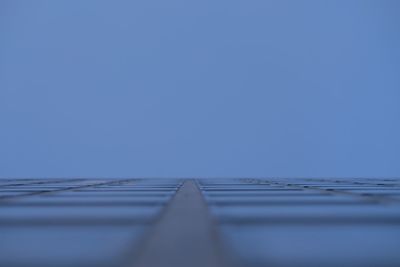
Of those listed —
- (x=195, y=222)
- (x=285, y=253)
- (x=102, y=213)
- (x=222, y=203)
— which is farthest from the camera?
(x=222, y=203)

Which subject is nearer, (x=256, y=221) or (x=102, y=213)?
(x=256, y=221)

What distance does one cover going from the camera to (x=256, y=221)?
6.98 metres

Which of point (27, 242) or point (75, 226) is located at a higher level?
point (75, 226)

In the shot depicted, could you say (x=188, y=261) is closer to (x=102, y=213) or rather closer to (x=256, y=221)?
(x=256, y=221)

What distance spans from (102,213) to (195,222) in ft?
7.53

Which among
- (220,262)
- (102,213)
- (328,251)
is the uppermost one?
(102,213)

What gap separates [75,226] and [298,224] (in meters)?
3.15

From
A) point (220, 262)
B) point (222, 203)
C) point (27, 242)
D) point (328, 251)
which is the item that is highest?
point (222, 203)

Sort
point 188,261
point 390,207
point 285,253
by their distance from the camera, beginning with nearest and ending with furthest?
point 188,261 < point 285,253 < point 390,207

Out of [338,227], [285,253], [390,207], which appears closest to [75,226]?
[285,253]

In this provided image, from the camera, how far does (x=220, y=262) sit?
441cm

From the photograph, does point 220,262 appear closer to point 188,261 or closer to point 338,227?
point 188,261

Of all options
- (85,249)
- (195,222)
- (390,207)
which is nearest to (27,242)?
(85,249)

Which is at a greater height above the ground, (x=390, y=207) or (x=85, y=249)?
(x=390, y=207)
